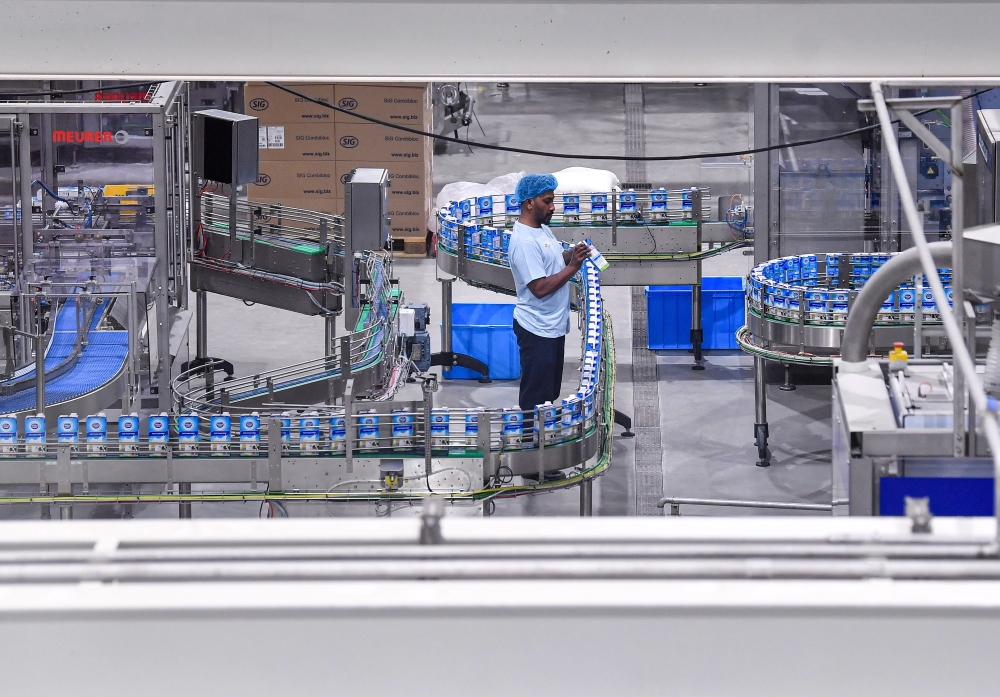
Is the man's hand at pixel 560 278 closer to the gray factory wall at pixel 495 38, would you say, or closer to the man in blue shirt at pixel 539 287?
the man in blue shirt at pixel 539 287

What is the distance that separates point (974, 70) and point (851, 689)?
9.37 ft

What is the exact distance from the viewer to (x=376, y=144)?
11109 millimetres

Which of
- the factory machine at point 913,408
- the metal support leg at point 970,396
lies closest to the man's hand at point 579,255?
the factory machine at point 913,408

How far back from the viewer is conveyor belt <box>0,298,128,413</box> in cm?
568

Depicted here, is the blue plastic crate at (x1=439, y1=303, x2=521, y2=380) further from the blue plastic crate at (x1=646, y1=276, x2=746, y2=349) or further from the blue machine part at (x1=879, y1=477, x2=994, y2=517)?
the blue machine part at (x1=879, y1=477, x2=994, y2=517)

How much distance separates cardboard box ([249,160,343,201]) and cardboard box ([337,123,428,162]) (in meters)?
0.21

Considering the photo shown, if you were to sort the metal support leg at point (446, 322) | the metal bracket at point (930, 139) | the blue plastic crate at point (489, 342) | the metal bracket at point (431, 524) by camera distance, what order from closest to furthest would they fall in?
the metal bracket at point (431, 524) < the metal bracket at point (930, 139) < the metal support leg at point (446, 322) < the blue plastic crate at point (489, 342)

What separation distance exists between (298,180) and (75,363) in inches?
216

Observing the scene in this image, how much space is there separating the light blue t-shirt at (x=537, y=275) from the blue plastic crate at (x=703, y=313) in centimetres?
295

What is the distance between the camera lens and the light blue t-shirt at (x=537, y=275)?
6062mm

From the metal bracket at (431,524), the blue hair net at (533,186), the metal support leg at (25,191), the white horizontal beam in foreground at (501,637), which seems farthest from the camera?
the metal support leg at (25,191)

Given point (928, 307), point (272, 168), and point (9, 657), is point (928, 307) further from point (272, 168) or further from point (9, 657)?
point (272, 168)

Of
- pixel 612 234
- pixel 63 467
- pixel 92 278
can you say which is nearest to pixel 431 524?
pixel 63 467

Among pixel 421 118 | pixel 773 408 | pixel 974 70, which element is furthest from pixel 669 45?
pixel 421 118
